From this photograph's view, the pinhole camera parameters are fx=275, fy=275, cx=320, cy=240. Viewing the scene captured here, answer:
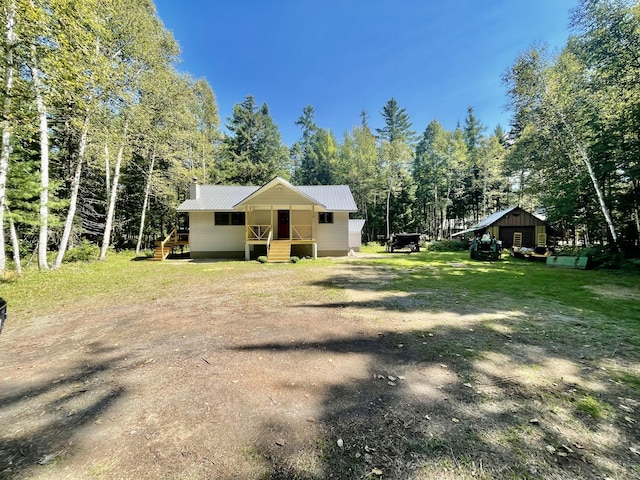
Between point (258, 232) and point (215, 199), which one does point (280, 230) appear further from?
point (215, 199)

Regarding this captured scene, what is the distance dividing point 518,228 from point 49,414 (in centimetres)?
2799

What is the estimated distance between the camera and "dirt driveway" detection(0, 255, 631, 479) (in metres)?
1.86

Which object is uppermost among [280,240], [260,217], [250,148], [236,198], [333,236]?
[250,148]

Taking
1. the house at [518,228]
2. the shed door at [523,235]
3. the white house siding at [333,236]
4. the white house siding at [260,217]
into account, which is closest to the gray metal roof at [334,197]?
the white house siding at [333,236]

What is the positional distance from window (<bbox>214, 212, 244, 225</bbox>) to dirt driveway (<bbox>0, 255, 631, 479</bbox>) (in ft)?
39.8

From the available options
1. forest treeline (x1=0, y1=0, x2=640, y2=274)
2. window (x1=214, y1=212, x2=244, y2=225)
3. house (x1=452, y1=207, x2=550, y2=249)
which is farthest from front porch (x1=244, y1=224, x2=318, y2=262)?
house (x1=452, y1=207, x2=550, y2=249)

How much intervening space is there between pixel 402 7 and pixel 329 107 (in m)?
29.6

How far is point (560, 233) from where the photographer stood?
2305 centimetres

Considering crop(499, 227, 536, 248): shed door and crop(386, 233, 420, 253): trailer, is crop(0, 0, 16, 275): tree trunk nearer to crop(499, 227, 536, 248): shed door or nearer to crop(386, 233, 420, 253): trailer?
crop(386, 233, 420, 253): trailer

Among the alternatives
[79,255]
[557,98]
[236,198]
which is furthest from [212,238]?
[557,98]

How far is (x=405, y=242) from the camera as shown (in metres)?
22.7

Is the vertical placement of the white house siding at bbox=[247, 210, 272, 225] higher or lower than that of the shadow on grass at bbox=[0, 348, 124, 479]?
higher

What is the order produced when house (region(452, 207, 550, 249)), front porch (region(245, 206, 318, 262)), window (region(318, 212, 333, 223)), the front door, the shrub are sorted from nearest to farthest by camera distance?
1. the shrub
2. front porch (region(245, 206, 318, 262))
3. window (region(318, 212, 333, 223))
4. the front door
5. house (region(452, 207, 550, 249))

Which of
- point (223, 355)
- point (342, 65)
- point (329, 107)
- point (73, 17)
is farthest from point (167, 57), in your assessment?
point (329, 107)
